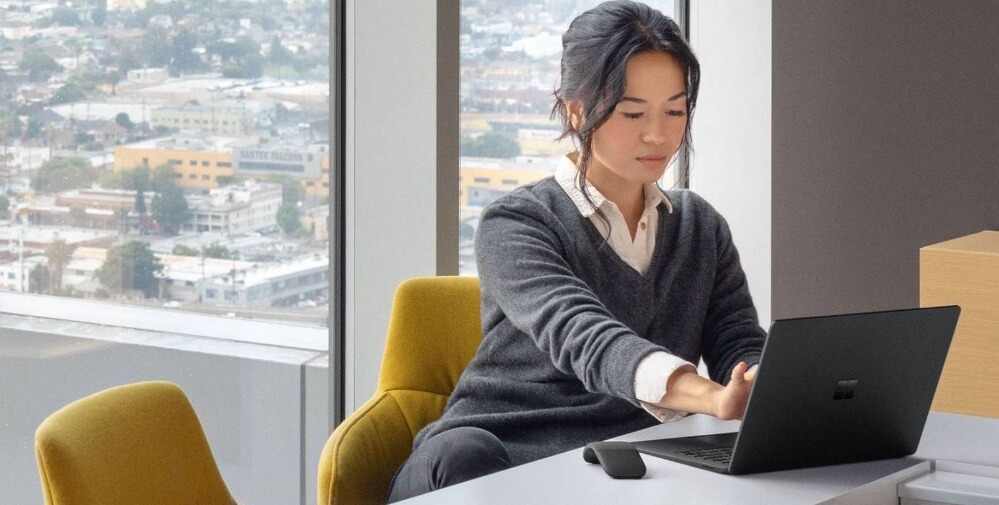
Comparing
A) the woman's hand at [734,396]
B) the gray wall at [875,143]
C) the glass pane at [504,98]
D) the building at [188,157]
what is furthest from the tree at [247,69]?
the gray wall at [875,143]

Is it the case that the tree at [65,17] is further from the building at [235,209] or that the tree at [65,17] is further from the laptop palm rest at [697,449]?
the laptop palm rest at [697,449]

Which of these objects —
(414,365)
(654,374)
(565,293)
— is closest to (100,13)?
(414,365)

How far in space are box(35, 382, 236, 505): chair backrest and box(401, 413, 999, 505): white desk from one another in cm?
53

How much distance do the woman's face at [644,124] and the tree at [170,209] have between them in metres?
1.15

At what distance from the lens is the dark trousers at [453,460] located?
1825 mm

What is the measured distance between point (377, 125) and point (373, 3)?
320 millimetres

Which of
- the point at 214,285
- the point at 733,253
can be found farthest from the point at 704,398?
the point at 214,285

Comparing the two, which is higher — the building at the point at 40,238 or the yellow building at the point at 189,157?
the yellow building at the point at 189,157

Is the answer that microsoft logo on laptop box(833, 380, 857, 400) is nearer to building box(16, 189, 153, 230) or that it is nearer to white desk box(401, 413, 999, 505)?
white desk box(401, 413, 999, 505)

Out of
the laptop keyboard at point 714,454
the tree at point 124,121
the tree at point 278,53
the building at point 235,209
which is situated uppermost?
the tree at point 278,53

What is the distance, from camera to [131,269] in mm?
2652

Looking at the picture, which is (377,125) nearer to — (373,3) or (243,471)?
(373,3)

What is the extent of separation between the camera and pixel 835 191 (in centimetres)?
436

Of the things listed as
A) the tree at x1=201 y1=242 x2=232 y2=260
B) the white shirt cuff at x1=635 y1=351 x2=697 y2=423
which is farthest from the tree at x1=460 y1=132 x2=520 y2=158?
the white shirt cuff at x1=635 y1=351 x2=697 y2=423
